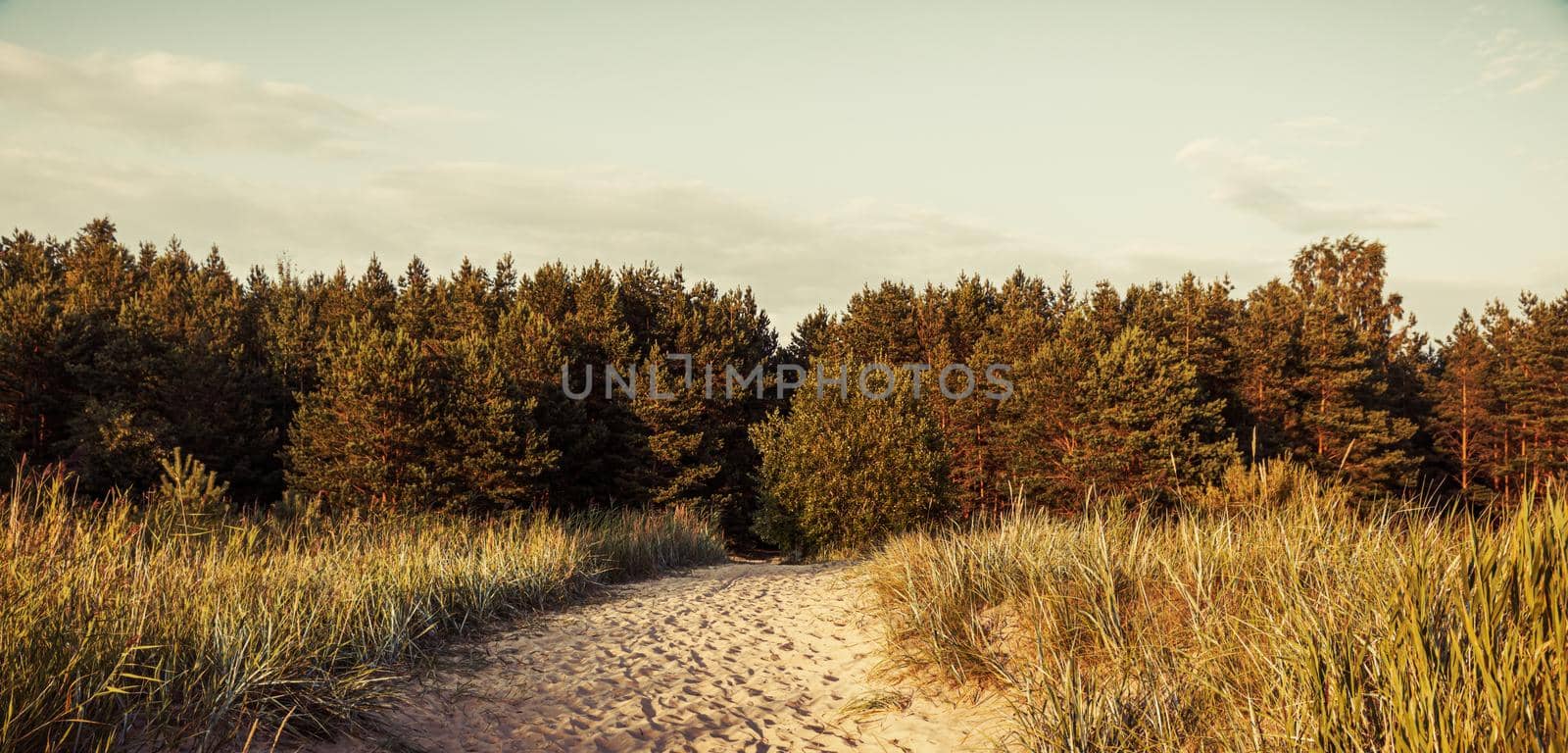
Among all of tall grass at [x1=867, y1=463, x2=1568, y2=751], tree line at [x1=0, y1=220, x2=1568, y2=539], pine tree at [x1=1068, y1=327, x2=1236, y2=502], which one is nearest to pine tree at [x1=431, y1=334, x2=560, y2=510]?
tree line at [x1=0, y1=220, x2=1568, y2=539]

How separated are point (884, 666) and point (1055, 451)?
2572 centimetres

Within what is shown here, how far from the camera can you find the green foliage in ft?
72.4

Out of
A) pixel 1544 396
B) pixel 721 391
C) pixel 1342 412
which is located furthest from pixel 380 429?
pixel 1544 396

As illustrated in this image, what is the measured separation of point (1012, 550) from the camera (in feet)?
25.7

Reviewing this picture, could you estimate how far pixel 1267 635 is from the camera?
153 inches

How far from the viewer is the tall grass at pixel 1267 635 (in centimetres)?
276

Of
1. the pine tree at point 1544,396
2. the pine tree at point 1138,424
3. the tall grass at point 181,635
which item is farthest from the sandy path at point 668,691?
the pine tree at point 1544,396

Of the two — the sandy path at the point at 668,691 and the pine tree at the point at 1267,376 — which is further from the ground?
the pine tree at the point at 1267,376

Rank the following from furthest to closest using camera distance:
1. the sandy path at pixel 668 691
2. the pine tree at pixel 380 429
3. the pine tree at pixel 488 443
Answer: the pine tree at pixel 488 443
the pine tree at pixel 380 429
the sandy path at pixel 668 691

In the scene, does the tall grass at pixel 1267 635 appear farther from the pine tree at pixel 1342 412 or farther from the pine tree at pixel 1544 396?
the pine tree at pixel 1544 396

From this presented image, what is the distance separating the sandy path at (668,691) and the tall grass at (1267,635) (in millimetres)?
676

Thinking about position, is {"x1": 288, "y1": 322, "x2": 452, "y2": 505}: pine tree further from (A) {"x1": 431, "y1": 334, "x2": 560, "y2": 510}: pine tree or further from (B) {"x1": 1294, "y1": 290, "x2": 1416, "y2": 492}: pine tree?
(B) {"x1": 1294, "y1": 290, "x2": 1416, "y2": 492}: pine tree

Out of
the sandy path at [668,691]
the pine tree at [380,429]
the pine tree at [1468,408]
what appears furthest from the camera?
the pine tree at [1468,408]

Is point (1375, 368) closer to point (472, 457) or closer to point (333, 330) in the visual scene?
point (472, 457)
